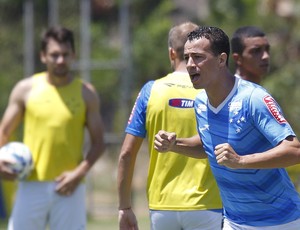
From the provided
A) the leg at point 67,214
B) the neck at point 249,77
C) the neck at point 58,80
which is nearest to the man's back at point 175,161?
the neck at point 249,77

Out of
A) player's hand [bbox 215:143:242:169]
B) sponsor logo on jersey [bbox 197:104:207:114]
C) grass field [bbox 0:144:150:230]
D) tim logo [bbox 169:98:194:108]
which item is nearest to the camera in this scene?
player's hand [bbox 215:143:242:169]

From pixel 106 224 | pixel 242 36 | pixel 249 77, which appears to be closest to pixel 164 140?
pixel 249 77

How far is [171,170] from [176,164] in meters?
0.05

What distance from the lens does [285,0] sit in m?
26.1

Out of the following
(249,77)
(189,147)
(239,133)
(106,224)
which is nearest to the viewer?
(239,133)

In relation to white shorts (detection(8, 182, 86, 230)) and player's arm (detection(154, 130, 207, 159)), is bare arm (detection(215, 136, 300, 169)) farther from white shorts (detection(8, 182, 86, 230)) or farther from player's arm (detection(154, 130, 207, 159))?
white shorts (detection(8, 182, 86, 230))

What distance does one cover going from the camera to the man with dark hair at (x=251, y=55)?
25.9ft

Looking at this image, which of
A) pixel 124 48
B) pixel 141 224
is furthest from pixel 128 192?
pixel 124 48

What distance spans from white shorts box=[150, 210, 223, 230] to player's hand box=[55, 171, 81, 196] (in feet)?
5.49

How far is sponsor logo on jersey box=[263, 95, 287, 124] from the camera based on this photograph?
18.9ft

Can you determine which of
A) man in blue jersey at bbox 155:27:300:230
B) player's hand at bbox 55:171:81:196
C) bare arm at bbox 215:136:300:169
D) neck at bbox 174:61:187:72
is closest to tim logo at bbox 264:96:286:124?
man in blue jersey at bbox 155:27:300:230

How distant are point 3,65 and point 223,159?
58.2 feet

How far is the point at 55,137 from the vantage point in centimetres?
847

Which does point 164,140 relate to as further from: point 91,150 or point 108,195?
point 108,195
